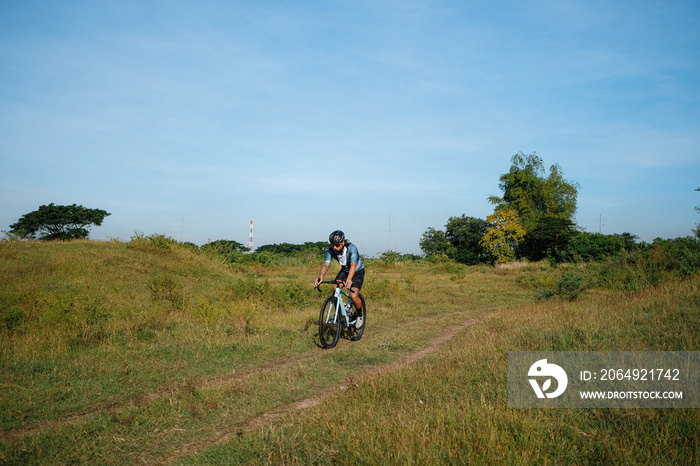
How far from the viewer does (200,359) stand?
25.0 feet

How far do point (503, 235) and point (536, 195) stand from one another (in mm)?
10430

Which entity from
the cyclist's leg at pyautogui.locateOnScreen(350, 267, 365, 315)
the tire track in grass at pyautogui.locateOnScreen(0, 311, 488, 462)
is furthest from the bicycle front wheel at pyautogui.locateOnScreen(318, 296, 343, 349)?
the tire track in grass at pyautogui.locateOnScreen(0, 311, 488, 462)

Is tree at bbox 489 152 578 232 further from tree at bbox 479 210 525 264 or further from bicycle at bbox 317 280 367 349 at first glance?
bicycle at bbox 317 280 367 349

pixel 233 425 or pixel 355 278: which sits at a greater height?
pixel 355 278

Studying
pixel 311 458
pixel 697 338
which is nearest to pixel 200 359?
pixel 311 458

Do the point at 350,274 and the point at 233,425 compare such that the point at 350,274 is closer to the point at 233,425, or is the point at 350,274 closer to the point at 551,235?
the point at 233,425

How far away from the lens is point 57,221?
41469 mm

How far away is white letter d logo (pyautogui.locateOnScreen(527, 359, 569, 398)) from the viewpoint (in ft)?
16.3

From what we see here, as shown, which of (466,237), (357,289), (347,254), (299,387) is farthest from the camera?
(466,237)

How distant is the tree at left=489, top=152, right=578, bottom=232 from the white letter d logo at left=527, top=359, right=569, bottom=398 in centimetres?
5413

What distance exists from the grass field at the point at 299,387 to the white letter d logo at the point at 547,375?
39 cm

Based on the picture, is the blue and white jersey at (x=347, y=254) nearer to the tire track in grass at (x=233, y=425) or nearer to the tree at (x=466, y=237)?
the tire track in grass at (x=233, y=425)

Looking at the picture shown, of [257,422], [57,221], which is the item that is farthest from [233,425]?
[57,221]

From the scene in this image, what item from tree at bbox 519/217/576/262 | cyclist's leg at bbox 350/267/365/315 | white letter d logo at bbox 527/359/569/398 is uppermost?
tree at bbox 519/217/576/262
